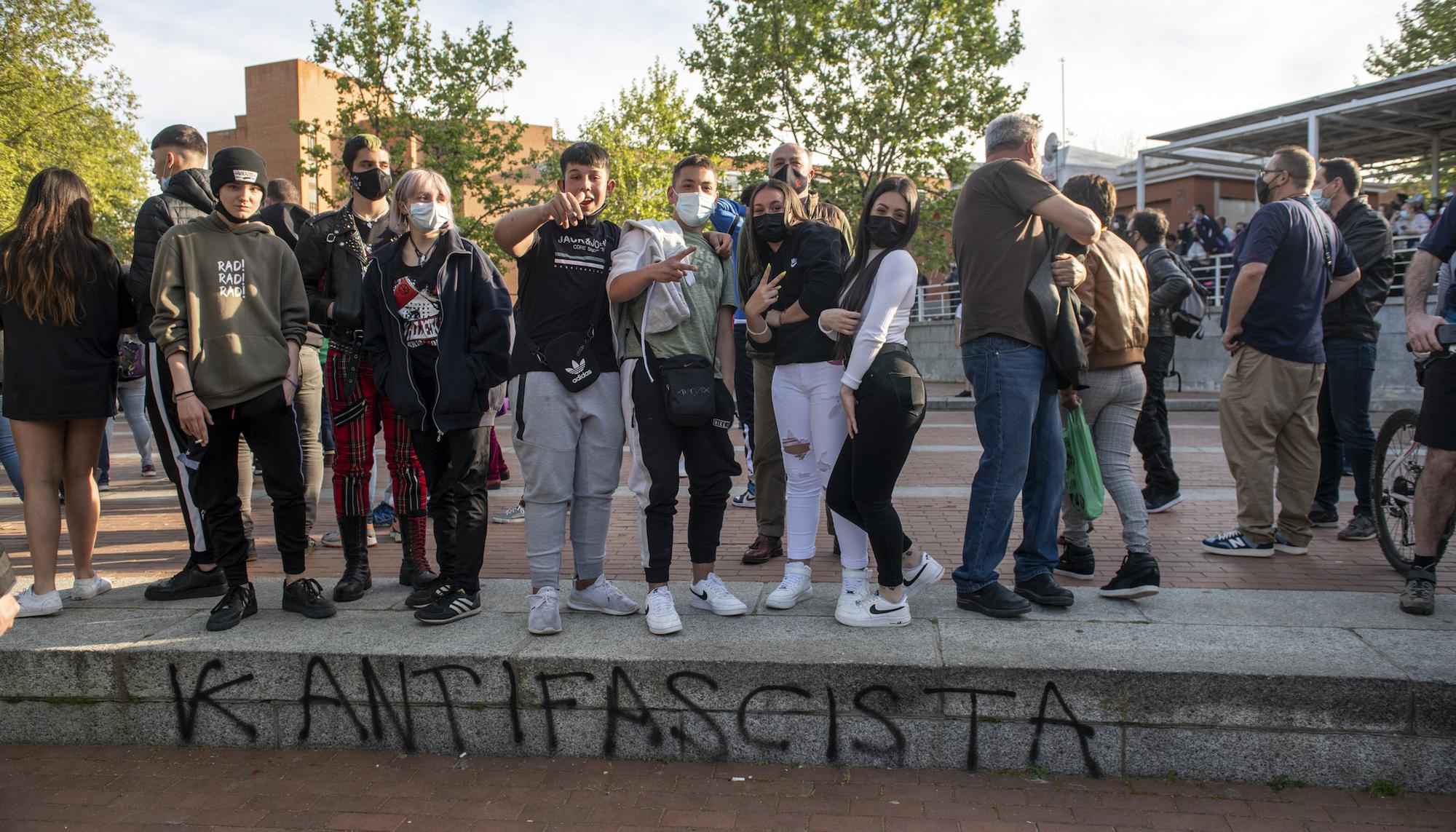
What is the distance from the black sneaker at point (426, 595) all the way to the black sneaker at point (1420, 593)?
391cm

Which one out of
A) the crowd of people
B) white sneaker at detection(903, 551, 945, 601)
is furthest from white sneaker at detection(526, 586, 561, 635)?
white sneaker at detection(903, 551, 945, 601)

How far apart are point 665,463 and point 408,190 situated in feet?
5.39

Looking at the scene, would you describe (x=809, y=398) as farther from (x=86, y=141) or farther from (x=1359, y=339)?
(x=86, y=141)

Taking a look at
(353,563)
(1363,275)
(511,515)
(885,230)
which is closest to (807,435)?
(885,230)

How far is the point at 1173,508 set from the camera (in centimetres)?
Result: 661

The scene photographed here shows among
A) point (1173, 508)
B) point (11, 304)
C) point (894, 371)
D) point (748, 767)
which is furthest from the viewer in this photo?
point (1173, 508)

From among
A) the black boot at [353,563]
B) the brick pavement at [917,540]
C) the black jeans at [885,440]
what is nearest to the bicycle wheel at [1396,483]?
the brick pavement at [917,540]

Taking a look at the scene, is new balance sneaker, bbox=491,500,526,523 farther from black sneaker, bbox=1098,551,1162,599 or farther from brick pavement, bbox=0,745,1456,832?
black sneaker, bbox=1098,551,1162,599

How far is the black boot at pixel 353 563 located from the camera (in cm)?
446

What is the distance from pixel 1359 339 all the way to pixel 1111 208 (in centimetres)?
218

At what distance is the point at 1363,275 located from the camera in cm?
593

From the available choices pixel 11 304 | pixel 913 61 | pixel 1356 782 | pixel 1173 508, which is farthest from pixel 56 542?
pixel 913 61

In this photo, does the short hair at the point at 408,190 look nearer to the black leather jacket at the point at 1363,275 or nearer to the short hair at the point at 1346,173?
the black leather jacket at the point at 1363,275

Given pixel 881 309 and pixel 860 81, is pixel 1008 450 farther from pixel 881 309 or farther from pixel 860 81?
pixel 860 81
